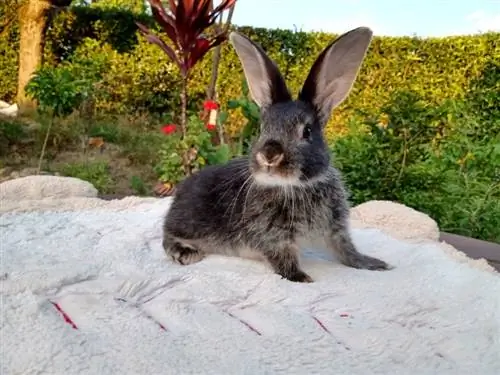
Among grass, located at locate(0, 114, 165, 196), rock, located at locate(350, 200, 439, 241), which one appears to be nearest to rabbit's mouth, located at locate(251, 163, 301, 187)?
rock, located at locate(350, 200, 439, 241)

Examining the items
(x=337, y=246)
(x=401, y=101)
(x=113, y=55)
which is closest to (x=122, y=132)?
(x=113, y=55)

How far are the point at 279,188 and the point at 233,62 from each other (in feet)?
19.9

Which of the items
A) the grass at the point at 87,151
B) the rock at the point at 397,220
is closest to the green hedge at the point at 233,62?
the grass at the point at 87,151

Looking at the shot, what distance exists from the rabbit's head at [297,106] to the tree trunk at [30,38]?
19.0ft

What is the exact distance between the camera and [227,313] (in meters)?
1.42

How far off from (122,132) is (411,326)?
527 cm

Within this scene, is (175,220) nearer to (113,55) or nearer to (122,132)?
(122,132)

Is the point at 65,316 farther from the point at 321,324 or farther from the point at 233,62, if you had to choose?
the point at 233,62

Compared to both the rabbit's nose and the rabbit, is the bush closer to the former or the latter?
the rabbit

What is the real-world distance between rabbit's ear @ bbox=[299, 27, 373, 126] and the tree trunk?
5883 mm

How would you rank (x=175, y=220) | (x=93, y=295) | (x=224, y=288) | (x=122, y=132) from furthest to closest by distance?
(x=122, y=132) < (x=175, y=220) < (x=224, y=288) < (x=93, y=295)

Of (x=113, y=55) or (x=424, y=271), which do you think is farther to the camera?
(x=113, y=55)

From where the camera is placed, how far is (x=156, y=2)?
3.61m

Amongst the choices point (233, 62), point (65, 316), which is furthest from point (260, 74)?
point (233, 62)
